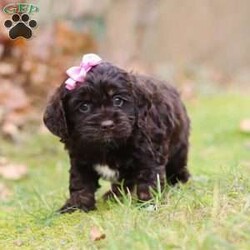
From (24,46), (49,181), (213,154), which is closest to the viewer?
(49,181)

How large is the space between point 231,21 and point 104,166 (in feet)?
45.3

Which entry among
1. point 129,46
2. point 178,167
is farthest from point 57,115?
point 129,46

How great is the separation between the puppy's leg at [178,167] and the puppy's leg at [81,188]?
92 centimetres

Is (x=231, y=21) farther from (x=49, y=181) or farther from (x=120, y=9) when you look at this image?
(x=49, y=181)

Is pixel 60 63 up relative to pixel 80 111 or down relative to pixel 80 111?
down

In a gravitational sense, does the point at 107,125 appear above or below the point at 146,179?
above

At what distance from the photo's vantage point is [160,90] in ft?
18.9

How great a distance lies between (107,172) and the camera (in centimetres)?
542

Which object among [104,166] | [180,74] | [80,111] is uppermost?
[80,111]

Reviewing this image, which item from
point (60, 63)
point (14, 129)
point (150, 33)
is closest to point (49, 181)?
A: point (14, 129)

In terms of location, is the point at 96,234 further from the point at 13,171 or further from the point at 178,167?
the point at 13,171

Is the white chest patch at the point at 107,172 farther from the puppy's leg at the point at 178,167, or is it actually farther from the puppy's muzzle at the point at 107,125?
the puppy's leg at the point at 178,167

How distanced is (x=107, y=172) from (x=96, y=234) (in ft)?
3.34

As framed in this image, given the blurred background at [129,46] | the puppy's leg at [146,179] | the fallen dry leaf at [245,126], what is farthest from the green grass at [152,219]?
the blurred background at [129,46]
